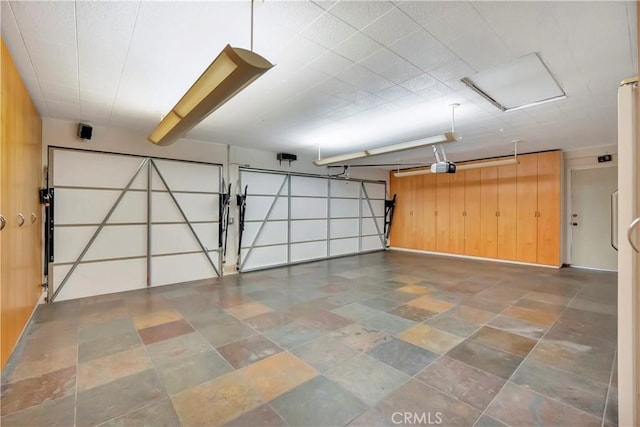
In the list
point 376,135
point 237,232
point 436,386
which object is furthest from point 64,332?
point 376,135

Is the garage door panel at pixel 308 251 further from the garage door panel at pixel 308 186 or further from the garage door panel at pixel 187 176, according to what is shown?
the garage door panel at pixel 187 176

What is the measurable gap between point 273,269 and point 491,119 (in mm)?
5270

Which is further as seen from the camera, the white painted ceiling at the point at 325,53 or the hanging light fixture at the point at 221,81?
the white painted ceiling at the point at 325,53

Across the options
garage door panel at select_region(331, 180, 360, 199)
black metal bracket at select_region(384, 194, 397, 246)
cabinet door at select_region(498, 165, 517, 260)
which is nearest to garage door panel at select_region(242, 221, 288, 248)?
garage door panel at select_region(331, 180, 360, 199)

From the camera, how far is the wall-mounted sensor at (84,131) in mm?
4477

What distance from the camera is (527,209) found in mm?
7188

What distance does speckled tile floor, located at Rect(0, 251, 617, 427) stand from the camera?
1.97 m

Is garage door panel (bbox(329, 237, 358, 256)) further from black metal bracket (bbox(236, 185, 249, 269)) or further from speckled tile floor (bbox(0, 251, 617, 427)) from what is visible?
speckled tile floor (bbox(0, 251, 617, 427))

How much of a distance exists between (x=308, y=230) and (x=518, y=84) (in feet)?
18.6

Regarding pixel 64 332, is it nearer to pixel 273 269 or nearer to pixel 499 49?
pixel 273 269

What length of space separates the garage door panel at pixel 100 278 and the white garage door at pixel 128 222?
Answer: 12 millimetres

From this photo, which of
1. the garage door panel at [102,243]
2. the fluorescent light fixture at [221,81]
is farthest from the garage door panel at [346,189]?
the fluorescent light fixture at [221,81]

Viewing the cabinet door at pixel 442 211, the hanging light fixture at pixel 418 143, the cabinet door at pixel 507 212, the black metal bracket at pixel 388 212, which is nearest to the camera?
the hanging light fixture at pixel 418 143

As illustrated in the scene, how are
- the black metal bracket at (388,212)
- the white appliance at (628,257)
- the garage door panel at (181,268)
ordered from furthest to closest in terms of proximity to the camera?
the black metal bracket at (388,212) < the garage door panel at (181,268) < the white appliance at (628,257)
